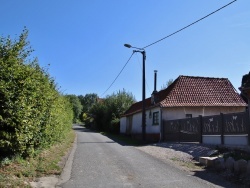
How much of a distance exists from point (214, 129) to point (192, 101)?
970 centimetres

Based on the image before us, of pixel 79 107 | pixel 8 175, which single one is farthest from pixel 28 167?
pixel 79 107

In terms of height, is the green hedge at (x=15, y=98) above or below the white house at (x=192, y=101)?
below

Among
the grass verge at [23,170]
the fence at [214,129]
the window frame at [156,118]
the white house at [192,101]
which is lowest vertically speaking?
the grass verge at [23,170]

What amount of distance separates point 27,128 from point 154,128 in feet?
64.2

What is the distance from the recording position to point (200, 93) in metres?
28.9

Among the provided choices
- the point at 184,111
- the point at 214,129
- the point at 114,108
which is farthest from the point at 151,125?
the point at 114,108

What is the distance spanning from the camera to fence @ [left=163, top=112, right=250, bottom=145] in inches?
609

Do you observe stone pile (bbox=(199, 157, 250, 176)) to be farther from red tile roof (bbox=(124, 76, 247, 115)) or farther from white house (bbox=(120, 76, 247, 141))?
red tile roof (bbox=(124, 76, 247, 115))

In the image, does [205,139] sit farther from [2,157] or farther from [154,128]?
[2,157]

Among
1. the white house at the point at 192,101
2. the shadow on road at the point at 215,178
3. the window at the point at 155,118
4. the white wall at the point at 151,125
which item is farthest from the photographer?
the window at the point at 155,118

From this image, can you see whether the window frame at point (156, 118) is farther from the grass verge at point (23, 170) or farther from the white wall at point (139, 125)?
the grass verge at point (23, 170)

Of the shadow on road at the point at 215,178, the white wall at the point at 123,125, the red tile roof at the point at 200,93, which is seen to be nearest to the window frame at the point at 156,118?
the red tile roof at the point at 200,93

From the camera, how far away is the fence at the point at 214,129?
50.7ft

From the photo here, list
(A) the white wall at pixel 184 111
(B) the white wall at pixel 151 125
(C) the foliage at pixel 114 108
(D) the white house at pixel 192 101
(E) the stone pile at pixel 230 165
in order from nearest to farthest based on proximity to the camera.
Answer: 1. (E) the stone pile at pixel 230 165
2. (A) the white wall at pixel 184 111
3. (D) the white house at pixel 192 101
4. (B) the white wall at pixel 151 125
5. (C) the foliage at pixel 114 108
